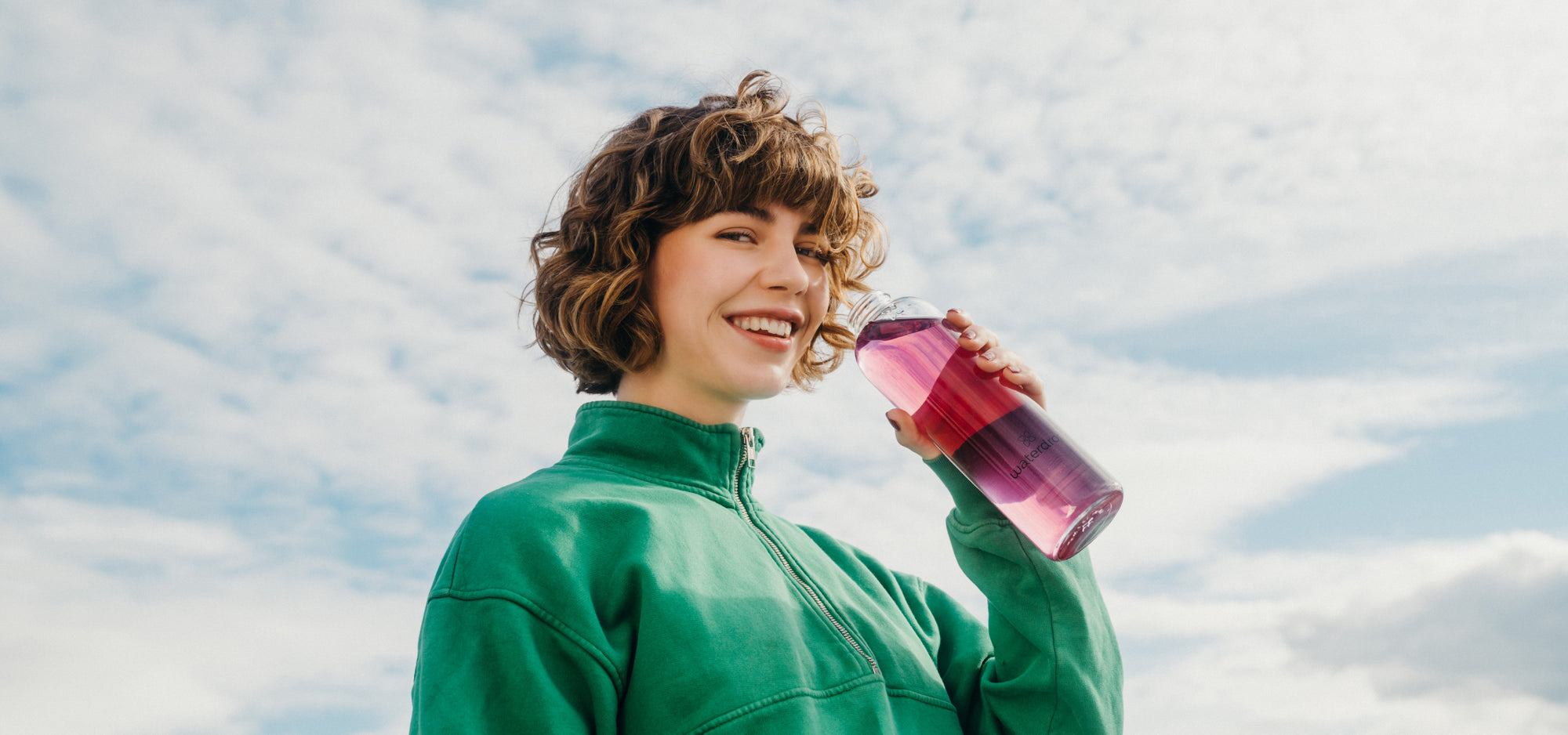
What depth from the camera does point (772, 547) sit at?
2264 mm

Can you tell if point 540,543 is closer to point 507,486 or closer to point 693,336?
point 507,486

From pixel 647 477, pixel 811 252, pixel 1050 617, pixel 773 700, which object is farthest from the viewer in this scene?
pixel 811 252

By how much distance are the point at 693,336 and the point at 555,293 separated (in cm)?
49

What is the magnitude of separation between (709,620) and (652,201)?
994 millimetres

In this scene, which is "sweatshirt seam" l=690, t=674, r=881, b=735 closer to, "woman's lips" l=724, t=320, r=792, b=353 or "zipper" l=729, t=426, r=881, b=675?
"zipper" l=729, t=426, r=881, b=675

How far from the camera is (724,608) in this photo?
1.94 metres

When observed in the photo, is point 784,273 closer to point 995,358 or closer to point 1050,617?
point 995,358

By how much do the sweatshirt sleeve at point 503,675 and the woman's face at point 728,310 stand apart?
70 cm

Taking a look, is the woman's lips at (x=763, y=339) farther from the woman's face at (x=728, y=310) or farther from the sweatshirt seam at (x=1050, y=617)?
the sweatshirt seam at (x=1050, y=617)

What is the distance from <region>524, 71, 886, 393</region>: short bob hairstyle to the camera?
240 centimetres

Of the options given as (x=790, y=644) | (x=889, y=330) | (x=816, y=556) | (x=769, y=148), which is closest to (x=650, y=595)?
(x=790, y=644)

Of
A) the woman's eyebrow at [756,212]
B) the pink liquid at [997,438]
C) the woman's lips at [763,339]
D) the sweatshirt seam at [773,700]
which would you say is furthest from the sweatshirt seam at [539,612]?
the woman's eyebrow at [756,212]

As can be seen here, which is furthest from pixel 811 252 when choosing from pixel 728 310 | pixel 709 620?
pixel 709 620

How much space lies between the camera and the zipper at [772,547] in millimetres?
2133
